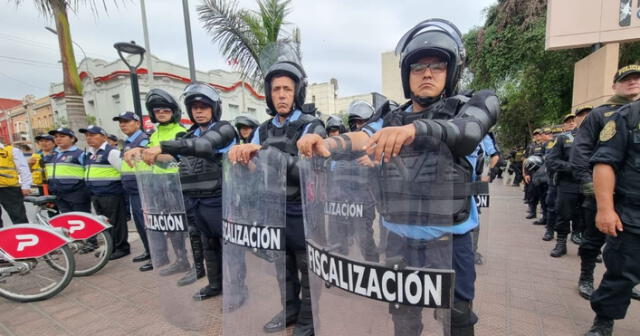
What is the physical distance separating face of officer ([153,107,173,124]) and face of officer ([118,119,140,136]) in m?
0.91

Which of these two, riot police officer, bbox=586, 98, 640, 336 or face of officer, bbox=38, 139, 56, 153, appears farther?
face of officer, bbox=38, 139, 56, 153

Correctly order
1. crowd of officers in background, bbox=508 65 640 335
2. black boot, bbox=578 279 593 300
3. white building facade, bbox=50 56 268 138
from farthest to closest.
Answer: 1. white building facade, bbox=50 56 268 138
2. black boot, bbox=578 279 593 300
3. crowd of officers in background, bbox=508 65 640 335

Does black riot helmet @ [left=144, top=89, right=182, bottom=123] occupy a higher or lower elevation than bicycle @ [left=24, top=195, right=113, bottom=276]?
higher

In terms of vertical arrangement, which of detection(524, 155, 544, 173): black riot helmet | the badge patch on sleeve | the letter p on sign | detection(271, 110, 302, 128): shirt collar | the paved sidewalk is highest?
detection(271, 110, 302, 128): shirt collar

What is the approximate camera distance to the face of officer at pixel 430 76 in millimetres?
1546

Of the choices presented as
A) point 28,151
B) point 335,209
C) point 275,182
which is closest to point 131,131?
point 275,182

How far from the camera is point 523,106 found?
15102mm

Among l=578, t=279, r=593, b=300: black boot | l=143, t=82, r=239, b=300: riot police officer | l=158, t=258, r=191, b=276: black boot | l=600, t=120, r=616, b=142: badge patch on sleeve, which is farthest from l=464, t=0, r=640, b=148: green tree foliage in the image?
l=158, t=258, r=191, b=276: black boot

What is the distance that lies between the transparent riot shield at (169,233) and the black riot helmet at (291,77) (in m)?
0.95

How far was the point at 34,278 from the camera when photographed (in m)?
3.62

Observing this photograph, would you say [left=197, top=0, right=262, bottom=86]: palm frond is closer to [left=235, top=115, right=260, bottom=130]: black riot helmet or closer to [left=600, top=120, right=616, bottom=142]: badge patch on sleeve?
[left=235, top=115, right=260, bottom=130]: black riot helmet

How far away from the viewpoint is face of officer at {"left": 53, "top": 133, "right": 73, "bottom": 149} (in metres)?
4.45

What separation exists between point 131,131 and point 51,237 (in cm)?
151

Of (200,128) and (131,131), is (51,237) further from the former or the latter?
(200,128)
